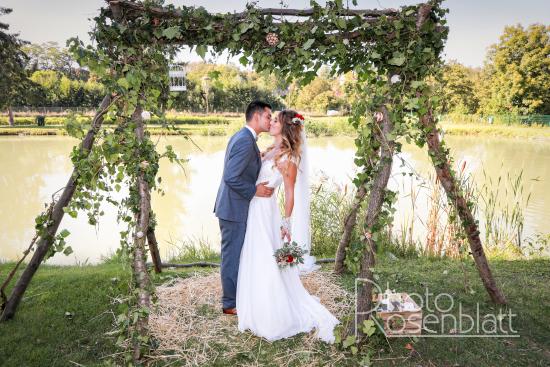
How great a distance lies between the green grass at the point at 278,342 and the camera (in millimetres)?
3398

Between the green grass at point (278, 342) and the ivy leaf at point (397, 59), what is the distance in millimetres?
1978

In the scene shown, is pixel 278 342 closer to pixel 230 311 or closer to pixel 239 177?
pixel 230 311

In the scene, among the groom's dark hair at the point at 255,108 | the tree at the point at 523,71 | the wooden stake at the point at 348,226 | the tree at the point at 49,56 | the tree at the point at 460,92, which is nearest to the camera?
the groom's dark hair at the point at 255,108

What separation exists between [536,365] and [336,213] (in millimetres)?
4032

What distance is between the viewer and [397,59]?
315cm

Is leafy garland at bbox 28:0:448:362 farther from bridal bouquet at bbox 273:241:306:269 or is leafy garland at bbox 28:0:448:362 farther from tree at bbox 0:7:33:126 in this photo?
tree at bbox 0:7:33:126

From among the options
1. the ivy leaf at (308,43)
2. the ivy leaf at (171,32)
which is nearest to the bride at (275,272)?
the ivy leaf at (308,43)

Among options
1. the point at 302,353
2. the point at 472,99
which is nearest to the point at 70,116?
the point at 302,353

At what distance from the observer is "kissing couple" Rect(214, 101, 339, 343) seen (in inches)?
148

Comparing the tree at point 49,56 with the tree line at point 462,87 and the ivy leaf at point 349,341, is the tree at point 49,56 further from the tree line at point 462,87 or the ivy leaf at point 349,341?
the ivy leaf at point 349,341

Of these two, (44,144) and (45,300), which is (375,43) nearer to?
(45,300)

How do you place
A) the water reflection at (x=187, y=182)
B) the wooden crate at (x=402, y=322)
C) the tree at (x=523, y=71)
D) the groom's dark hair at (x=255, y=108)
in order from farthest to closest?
1. the tree at (x=523, y=71)
2. the water reflection at (x=187, y=182)
3. the groom's dark hair at (x=255, y=108)
4. the wooden crate at (x=402, y=322)

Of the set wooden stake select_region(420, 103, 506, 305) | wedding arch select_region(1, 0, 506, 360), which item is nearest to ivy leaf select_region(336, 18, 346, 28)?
wedding arch select_region(1, 0, 506, 360)

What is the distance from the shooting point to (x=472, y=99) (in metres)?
39.2
